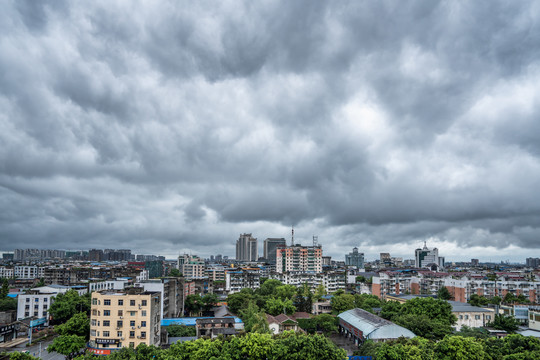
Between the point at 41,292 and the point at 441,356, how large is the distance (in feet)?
192

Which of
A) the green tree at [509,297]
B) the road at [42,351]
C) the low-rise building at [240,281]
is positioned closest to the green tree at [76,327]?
the road at [42,351]

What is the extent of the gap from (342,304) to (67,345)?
41.3 m

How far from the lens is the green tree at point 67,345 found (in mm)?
37688

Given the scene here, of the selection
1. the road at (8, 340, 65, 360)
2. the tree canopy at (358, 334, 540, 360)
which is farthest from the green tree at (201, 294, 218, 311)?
the tree canopy at (358, 334, 540, 360)

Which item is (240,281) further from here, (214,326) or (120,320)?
(120,320)

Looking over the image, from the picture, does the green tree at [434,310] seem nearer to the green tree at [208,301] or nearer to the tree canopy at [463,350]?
the tree canopy at [463,350]

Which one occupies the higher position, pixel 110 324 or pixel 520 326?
pixel 110 324

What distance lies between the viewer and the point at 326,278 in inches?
3782

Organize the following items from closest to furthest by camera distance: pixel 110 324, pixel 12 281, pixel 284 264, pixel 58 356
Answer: pixel 110 324 < pixel 58 356 < pixel 12 281 < pixel 284 264

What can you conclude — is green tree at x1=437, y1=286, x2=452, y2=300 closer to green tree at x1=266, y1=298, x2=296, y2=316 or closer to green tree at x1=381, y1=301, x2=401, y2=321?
green tree at x1=381, y1=301, x2=401, y2=321

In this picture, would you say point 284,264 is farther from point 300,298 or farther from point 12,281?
point 12,281

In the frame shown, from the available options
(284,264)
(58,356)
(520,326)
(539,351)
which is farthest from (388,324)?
(284,264)

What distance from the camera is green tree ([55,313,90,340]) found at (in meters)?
41.2

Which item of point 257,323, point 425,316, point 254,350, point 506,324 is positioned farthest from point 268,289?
point 254,350
